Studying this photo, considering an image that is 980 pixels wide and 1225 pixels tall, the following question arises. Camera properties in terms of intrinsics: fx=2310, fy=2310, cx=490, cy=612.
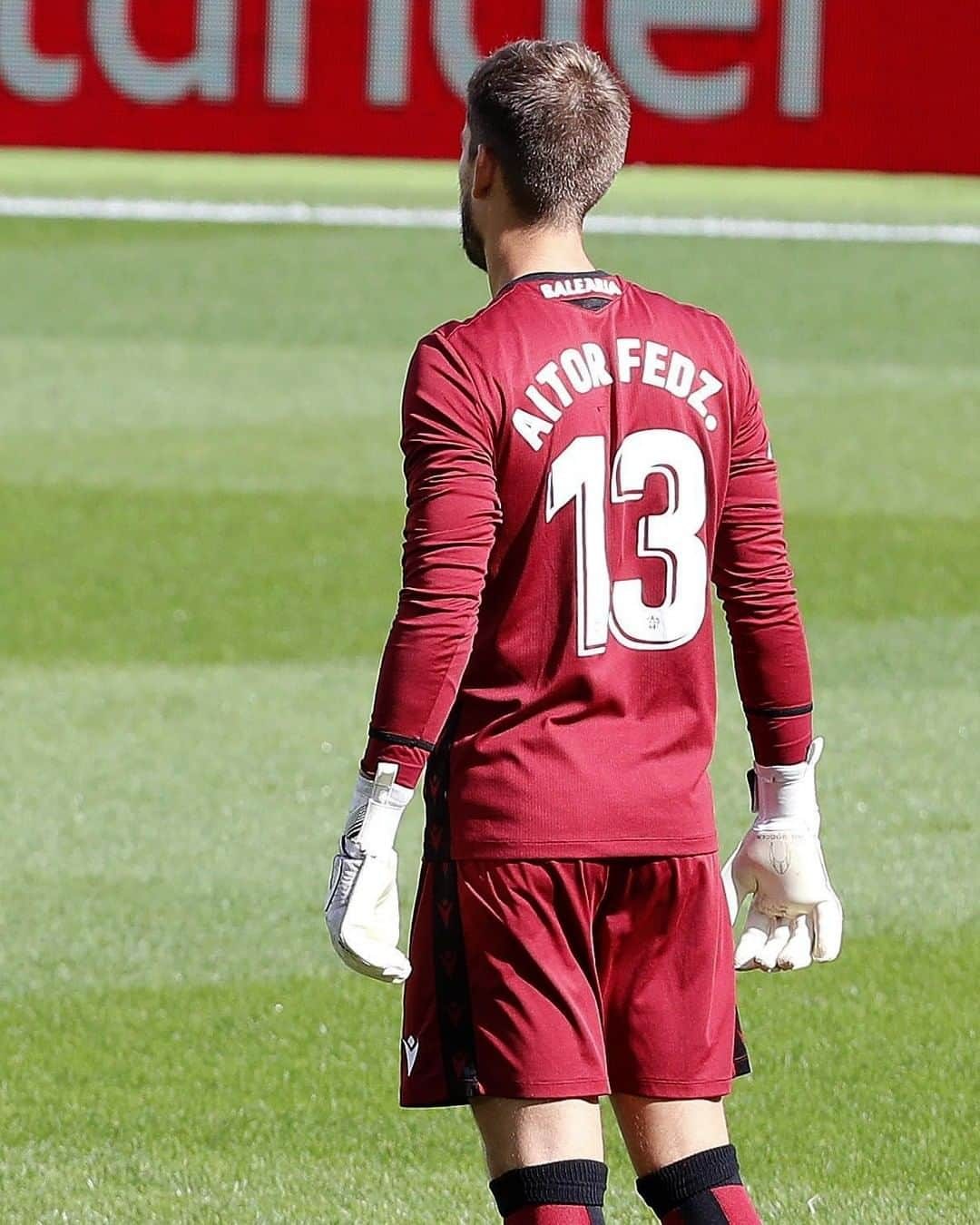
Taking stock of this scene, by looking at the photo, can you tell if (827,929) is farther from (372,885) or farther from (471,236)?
(471,236)

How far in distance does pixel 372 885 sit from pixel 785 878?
2.32 ft

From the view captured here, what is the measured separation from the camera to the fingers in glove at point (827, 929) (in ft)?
11.5

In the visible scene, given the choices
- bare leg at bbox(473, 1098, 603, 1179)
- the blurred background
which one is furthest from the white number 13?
the blurred background

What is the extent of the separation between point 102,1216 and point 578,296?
2.11m

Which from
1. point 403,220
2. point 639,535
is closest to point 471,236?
point 639,535

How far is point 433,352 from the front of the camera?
3.07 meters

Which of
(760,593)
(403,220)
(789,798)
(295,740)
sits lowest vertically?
(295,740)

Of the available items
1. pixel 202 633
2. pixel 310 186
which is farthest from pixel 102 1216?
pixel 310 186

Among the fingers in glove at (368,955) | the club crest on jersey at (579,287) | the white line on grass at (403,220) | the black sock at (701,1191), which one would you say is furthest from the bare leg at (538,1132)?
the white line on grass at (403,220)

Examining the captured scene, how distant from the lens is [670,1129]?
3197 mm

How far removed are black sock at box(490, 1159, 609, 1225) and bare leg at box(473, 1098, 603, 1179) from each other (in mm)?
15

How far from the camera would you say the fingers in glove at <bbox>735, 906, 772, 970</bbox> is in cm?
350

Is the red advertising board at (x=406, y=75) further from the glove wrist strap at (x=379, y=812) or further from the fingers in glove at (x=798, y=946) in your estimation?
the glove wrist strap at (x=379, y=812)

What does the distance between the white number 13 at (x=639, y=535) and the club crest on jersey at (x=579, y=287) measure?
0.20 meters
